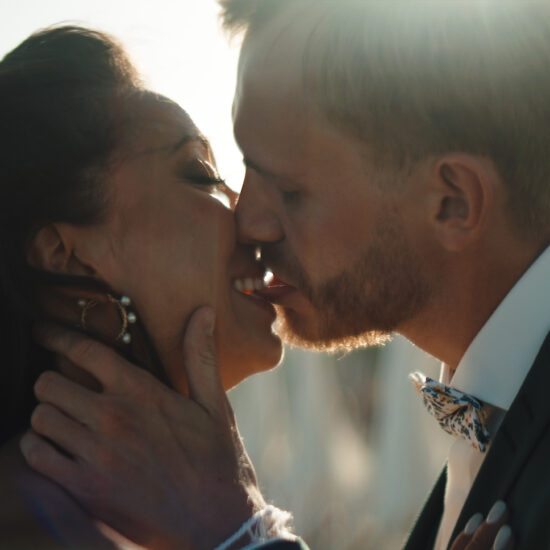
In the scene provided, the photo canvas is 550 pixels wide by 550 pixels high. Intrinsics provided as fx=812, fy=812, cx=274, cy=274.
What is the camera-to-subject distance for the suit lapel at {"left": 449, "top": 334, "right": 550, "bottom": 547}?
1.91 metres

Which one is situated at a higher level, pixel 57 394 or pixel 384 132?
pixel 384 132

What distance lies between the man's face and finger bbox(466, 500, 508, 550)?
30.8 inches

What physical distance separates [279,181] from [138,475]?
1017 mm

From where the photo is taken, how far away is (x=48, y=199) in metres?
2.31

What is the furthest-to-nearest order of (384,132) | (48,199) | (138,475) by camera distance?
(384,132) → (48,199) → (138,475)

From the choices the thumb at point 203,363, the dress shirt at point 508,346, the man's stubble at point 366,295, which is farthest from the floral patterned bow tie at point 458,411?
the thumb at point 203,363

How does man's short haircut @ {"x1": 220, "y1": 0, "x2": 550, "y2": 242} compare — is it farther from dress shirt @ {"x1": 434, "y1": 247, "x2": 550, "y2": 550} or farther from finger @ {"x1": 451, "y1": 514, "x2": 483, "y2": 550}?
finger @ {"x1": 451, "y1": 514, "x2": 483, "y2": 550}

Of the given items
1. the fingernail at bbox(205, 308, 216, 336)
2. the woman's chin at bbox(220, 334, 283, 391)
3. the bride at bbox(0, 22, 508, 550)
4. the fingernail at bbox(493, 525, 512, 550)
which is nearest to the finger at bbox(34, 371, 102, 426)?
the bride at bbox(0, 22, 508, 550)

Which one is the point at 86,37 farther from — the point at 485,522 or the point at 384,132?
the point at 485,522

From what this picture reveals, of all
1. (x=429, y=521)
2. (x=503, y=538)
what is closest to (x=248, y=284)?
(x=429, y=521)

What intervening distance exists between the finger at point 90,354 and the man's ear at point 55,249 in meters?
0.18

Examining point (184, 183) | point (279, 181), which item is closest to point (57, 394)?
point (184, 183)

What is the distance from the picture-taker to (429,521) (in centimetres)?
262

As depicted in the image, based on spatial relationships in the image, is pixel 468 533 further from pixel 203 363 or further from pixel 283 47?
pixel 283 47
